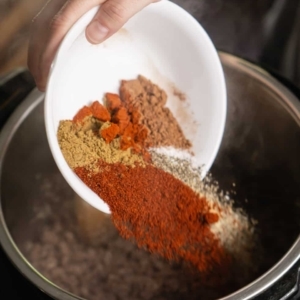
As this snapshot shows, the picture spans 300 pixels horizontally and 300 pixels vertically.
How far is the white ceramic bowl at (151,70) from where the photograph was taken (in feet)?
1.70

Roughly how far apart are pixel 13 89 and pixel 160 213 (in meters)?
0.36

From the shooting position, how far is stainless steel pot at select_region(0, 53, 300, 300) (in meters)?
0.69

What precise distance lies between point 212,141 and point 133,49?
170mm

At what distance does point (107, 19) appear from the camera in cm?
51

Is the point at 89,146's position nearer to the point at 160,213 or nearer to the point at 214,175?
the point at 160,213

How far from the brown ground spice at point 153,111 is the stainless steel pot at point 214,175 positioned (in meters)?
0.14

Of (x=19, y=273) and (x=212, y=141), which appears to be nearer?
(x=19, y=273)

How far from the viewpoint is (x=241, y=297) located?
0.52 meters

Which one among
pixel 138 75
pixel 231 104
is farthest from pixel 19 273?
pixel 231 104

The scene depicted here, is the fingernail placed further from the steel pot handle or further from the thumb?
the steel pot handle

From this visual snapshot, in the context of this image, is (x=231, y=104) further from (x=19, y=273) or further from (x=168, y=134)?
(x=19, y=273)

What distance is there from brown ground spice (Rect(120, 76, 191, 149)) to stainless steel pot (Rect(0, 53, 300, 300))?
0.14 m

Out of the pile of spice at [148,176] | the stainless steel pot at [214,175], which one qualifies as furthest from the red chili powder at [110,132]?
the stainless steel pot at [214,175]

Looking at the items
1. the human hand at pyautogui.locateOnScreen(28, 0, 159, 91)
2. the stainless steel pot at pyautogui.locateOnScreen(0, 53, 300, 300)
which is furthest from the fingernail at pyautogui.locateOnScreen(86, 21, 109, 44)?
A: the stainless steel pot at pyautogui.locateOnScreen(0, 53, 300, 300)
